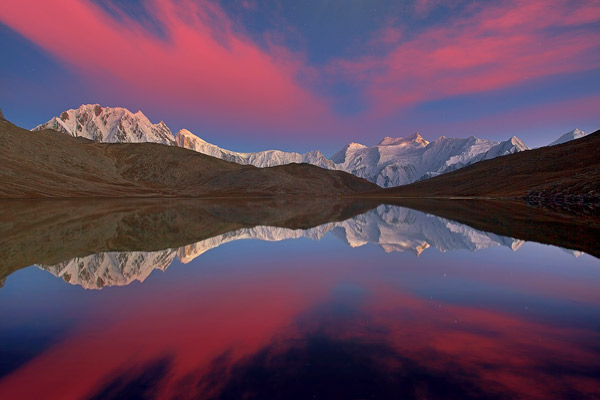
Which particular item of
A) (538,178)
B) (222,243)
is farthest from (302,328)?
(538,178)

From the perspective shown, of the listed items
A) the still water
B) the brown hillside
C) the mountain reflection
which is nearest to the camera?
the still water

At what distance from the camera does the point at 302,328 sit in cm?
920

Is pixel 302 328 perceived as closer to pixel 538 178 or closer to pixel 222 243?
pixel 222 243

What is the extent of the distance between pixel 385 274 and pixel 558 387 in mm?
9492

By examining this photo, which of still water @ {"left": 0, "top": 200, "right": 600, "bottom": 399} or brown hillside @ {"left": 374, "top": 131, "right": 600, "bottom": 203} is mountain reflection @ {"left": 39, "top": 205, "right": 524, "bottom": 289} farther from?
brown hillside @ {"left": 374, "top": 131, "right": 600, "bottom": 203}

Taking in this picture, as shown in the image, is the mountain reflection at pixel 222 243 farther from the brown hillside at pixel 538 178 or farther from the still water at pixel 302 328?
the brown hillside at pixel 538 178

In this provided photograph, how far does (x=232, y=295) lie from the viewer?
1255cm

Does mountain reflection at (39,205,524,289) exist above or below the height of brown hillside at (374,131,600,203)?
below

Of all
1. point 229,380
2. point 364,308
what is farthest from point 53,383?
point 364,308

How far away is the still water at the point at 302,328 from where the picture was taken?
6582 millimetres

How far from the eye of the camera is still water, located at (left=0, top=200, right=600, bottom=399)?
658 centimetres

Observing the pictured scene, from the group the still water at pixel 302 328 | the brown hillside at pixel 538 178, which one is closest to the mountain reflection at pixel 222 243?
the still water at pixel 302 328

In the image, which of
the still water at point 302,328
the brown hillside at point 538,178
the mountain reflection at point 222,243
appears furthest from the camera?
the brown hillside at point 538,178

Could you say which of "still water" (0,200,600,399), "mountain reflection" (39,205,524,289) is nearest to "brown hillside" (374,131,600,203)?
"mountain reflection" (39,205,524,289)
